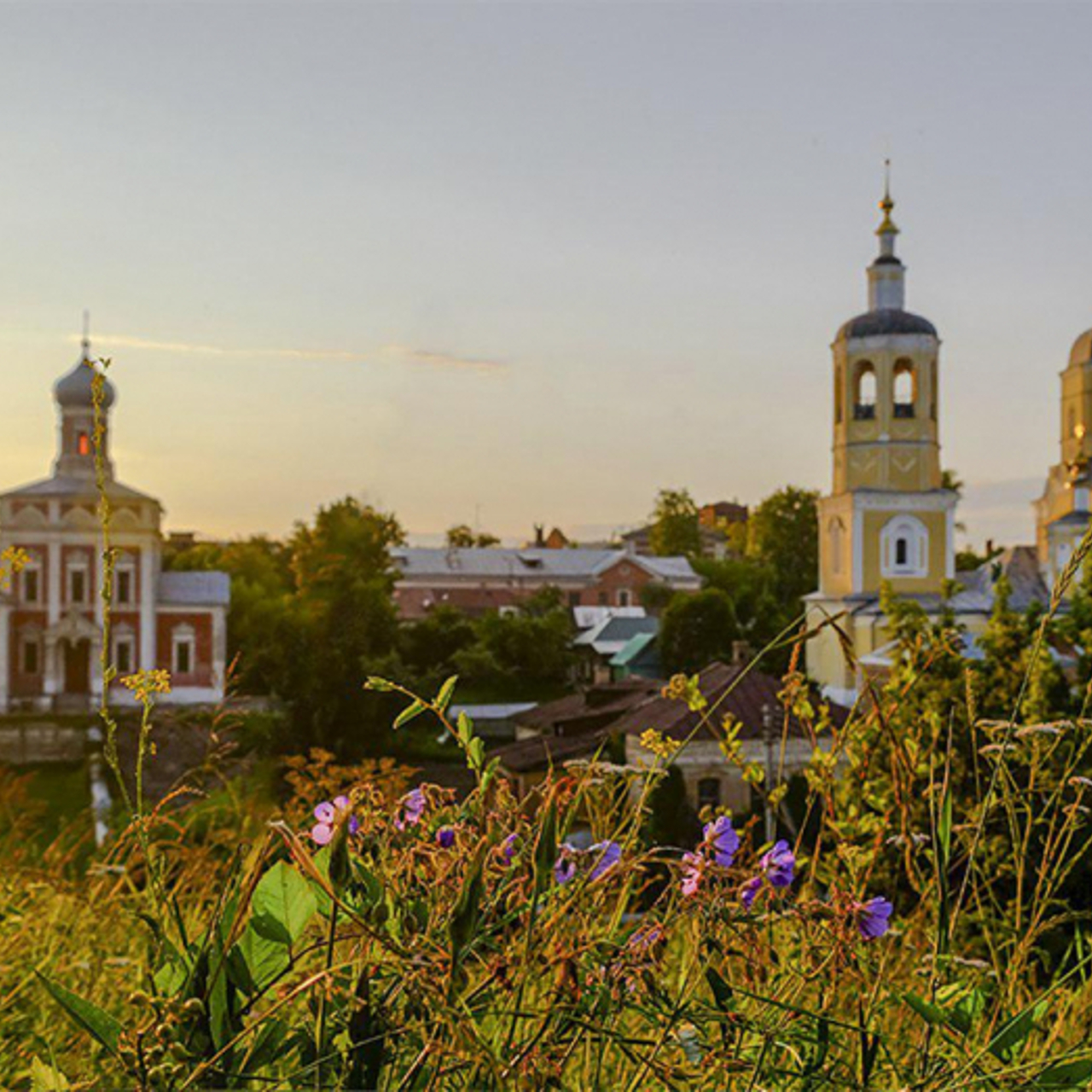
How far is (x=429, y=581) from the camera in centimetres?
4812

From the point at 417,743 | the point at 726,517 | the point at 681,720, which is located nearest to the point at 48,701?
the point at 417,743

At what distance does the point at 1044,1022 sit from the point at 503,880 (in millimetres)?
1225

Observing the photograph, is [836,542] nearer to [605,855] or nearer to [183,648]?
[183,648]

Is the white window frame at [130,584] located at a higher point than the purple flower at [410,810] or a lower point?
higher

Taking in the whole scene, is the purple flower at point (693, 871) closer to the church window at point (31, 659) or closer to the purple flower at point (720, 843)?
the purple flower at point (720, 843)

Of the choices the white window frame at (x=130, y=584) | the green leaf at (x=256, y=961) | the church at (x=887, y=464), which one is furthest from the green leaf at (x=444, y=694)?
the white window frame at (x=130, y=584)

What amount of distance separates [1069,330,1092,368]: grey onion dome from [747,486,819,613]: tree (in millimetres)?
9126

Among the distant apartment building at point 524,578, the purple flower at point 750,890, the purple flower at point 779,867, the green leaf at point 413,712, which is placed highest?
the distant apartment building at point 524,578

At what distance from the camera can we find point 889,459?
28141 millimetres

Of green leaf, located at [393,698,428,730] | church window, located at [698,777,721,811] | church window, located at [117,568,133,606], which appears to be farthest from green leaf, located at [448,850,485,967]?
church window, located at [117,568,133,606]

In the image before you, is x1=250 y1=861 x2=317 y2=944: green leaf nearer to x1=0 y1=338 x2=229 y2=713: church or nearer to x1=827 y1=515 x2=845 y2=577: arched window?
x1=0 y1=338 x2=229 y2=713: church

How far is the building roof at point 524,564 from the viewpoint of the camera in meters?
48.3

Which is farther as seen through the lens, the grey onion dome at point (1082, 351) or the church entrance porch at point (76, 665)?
the grey onion dome at point (1082, 351)

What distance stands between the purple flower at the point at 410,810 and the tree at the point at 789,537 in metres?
40.2
